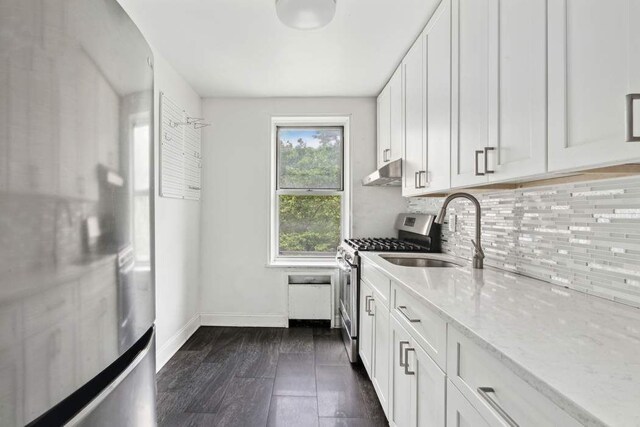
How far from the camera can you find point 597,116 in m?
0.86

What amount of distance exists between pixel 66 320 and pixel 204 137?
316cm

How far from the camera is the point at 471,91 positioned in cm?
149

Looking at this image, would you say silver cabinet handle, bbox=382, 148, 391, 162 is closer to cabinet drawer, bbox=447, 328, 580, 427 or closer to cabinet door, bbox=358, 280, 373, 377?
cabinet door, bbox=358, 280, 373, 377

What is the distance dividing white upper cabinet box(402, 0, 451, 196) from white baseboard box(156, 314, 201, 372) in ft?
7.51

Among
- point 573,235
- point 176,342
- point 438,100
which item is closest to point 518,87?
point 573,235

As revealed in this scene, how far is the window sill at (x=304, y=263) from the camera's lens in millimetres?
3408

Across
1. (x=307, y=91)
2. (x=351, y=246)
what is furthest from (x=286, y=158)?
(x=351, y=246)

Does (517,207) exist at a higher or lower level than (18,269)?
higher

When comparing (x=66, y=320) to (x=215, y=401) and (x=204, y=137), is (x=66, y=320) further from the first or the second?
(x=204, y=137)

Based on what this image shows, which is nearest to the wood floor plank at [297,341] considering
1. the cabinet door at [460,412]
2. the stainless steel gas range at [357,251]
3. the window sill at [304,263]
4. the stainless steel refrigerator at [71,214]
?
the stainless steel gas range at [357,251]

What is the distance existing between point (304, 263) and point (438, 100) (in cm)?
221

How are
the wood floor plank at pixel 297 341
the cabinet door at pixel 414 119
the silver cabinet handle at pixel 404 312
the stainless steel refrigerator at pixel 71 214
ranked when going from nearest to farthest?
the stainless steel refrigerator at pixel 71 214, the silver cabinet handle at pixel 404 312, the cabinet door at pixel 414 119, the wood floor plank at pixel 297 341

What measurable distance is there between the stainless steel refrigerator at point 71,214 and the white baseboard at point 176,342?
79.1 inches

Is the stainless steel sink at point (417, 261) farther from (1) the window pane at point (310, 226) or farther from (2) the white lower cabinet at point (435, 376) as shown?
(1) the window pane at point (310, 226)
